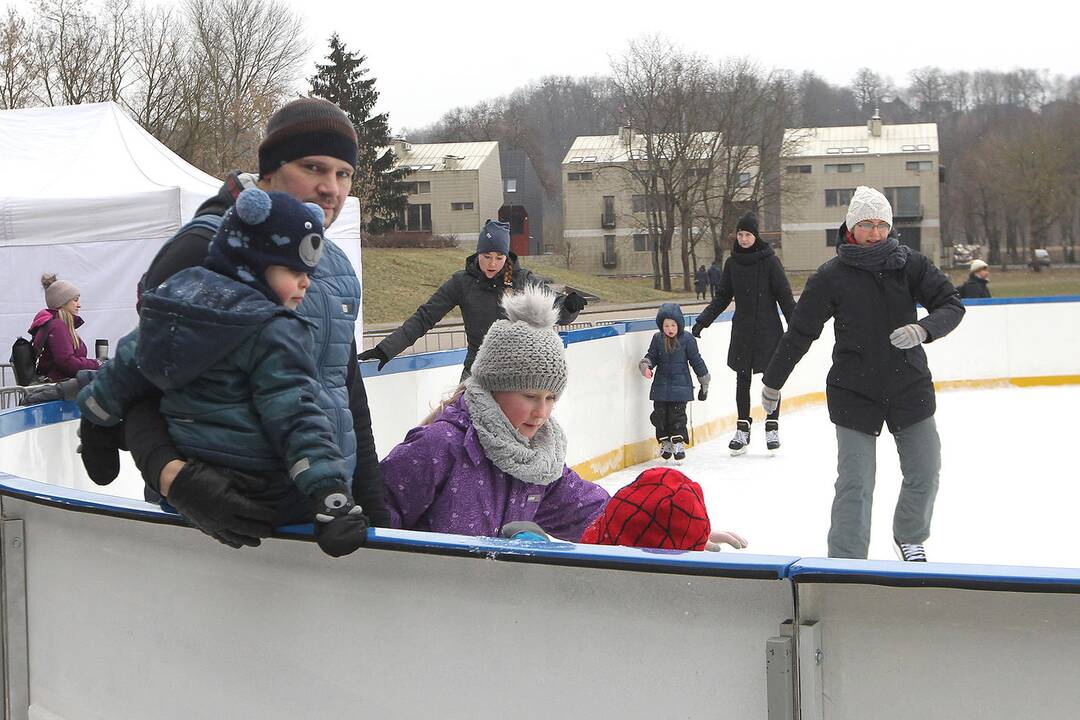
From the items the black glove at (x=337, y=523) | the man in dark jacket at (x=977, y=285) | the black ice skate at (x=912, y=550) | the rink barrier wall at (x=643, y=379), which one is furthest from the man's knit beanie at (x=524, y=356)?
the man in dark jacket at (x=977, y=285)

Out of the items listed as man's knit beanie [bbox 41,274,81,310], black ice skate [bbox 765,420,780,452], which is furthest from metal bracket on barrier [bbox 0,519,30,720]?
black ice skate [bbox 765,420,780,452]

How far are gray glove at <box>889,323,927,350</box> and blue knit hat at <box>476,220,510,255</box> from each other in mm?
2242

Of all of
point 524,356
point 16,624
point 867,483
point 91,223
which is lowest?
point 867,483

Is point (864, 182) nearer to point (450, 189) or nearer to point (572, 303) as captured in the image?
point (450, 189)

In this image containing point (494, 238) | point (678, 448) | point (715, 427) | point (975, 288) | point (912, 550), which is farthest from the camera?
point (975, 288)

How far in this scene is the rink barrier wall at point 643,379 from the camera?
21.5ft

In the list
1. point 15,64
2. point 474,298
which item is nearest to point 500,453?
point 474,298

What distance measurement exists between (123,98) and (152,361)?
3598 cm

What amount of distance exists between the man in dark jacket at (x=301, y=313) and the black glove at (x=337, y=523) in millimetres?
165

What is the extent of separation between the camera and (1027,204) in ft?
175

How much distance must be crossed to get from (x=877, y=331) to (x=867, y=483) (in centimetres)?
58

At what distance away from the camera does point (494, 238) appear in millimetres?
6250

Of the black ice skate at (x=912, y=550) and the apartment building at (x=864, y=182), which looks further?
the apartment building at (x=864, y=182)

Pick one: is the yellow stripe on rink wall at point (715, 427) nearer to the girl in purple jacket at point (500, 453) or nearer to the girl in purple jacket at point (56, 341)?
the girl in purple jacket at point (56, 341)
